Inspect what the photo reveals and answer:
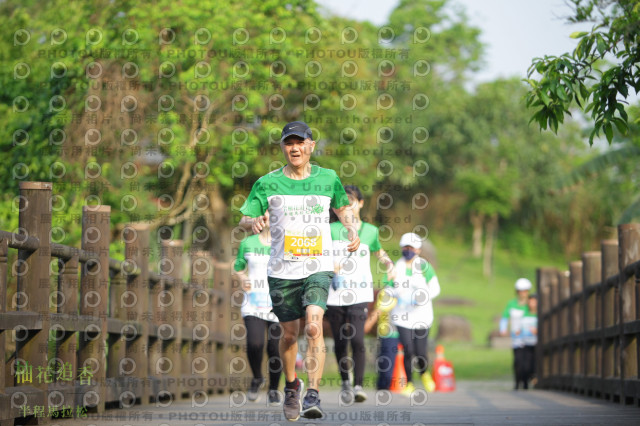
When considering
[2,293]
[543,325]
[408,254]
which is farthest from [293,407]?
[543,325]

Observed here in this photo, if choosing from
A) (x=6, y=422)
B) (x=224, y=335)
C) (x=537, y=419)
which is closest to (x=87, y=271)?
(x=6, y=422)

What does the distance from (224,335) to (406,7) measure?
58400mm

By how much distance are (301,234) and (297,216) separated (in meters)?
0.13

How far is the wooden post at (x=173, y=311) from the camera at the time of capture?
456 inches

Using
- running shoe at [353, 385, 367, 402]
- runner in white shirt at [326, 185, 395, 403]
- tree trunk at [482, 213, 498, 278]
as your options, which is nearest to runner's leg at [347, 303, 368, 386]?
runner in white shirt at [326, 185, 395, 403]

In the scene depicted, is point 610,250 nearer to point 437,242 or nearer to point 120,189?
point 120,189

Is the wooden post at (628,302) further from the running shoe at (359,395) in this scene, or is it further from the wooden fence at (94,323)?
the wooden fence at (94,323)

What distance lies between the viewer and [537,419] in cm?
816

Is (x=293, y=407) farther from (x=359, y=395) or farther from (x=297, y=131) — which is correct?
(x=359, y=395)

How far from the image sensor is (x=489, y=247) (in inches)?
2430

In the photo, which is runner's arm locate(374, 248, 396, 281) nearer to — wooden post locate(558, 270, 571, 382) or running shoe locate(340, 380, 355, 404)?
running shoe locate(340, 380, 355, 404)

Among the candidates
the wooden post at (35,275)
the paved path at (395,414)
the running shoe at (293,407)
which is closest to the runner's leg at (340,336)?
the paved path at (395,414)

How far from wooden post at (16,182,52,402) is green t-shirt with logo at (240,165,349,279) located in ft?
4.61

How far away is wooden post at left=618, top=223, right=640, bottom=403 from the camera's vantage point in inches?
395
